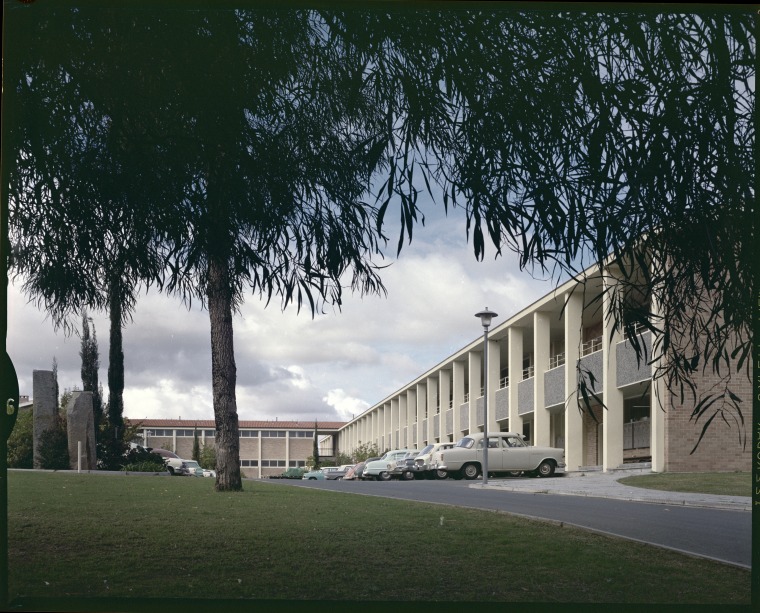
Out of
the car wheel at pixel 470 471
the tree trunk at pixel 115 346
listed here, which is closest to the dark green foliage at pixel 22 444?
the tree trunk at pixel 115 346

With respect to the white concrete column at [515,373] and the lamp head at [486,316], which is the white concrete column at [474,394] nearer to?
the white concrete column at [515,373]

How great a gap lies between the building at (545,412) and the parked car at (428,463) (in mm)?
467

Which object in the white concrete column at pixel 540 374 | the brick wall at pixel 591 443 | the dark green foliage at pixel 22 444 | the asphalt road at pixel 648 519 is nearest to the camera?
the dark green foliage at pixel 22 444

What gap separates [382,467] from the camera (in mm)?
33688

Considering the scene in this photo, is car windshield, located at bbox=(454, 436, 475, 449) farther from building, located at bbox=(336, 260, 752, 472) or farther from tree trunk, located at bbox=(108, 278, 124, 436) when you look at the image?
tree trunk, located at bbox=(108, 278, 124, 436)

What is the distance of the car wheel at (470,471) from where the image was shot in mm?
28922

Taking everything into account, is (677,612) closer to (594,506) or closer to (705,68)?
(705,68)

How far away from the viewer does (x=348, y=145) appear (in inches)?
271

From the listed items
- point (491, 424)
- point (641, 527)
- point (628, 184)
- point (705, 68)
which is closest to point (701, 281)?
point (628, 184)

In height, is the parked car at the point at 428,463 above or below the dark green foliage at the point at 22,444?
below

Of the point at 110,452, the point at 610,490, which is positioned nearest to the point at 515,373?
the point at 610,490

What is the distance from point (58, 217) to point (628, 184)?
4394 mm

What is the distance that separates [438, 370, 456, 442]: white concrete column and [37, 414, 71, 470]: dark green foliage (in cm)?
547

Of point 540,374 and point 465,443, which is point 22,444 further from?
point 465,443
